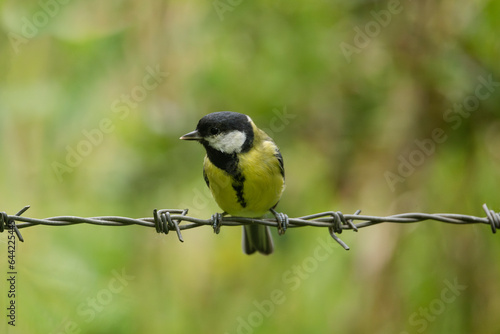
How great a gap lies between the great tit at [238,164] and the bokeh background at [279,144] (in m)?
0.60

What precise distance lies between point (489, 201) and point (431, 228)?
0.41m

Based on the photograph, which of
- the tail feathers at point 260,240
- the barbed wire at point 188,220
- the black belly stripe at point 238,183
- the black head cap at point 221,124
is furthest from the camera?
the tail feathers at point 260,240

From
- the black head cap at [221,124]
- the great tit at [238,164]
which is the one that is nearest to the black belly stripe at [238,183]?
the great tit at [238,164]

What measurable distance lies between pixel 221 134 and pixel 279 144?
1.06 meters

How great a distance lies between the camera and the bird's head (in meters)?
3.67

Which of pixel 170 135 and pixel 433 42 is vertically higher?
pixel 433 42

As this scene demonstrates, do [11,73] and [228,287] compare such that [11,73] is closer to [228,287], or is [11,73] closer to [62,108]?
[62,108]

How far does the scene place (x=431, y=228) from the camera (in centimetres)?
434

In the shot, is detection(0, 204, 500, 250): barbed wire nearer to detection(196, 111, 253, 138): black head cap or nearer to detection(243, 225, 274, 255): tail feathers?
detection(196, 111, 253, 138): black head cap

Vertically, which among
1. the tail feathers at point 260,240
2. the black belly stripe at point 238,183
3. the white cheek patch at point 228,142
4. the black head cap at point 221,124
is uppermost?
the black head cap at point 221,124

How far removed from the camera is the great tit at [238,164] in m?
3.60

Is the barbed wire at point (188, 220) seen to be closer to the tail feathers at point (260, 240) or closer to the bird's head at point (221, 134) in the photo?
the bird's head at point (221, 134)

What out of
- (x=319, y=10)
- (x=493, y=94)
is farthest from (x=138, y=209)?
(x=493, y=94)

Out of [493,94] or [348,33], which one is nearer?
[493,94]
